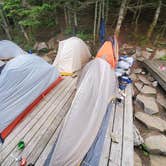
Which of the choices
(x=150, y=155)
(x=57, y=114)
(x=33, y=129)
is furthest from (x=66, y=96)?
(x=150, y=155)

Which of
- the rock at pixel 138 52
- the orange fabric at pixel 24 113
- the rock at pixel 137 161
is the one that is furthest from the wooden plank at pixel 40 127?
the rock at pixel 138 52

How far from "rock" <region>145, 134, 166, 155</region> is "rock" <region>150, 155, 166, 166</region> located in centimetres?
8

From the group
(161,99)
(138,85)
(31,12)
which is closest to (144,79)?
(138,85)

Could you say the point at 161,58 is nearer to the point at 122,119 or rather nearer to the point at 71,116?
the point at 122,119

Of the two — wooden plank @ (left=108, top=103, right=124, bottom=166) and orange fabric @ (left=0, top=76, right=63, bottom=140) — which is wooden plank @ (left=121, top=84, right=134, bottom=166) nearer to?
wooden plank @ (left=108, top=103, right=124, bottom=166)

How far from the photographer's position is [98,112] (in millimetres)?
1970

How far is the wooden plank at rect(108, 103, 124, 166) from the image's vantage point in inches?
78.8

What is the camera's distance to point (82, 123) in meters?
1.78

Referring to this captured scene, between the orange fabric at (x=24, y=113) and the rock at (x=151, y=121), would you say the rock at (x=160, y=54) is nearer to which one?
the rock at (x=151, y=121)

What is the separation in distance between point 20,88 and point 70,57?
6.72 ft

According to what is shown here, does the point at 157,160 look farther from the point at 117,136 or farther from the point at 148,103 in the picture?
the point at 148,103

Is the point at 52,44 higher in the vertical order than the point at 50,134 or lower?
lower

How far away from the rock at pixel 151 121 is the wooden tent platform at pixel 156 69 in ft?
3.43

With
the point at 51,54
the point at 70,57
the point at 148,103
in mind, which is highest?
the point at 70,57
